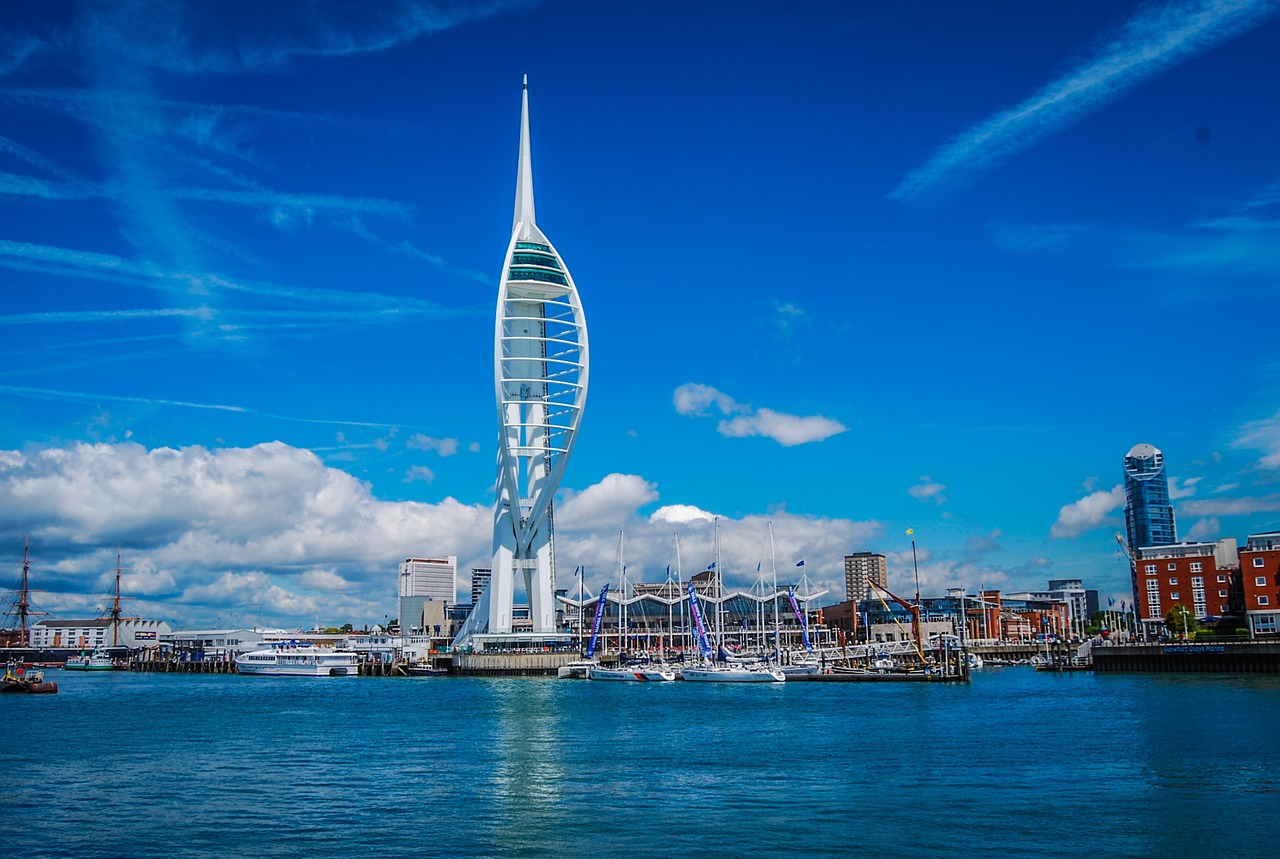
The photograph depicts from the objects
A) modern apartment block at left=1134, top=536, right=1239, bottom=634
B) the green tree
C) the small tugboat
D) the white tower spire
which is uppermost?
the white tower spire

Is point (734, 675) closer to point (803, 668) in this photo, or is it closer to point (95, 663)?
point (803, 668)

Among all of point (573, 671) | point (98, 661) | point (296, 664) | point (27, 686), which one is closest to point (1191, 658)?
point (573, 671)

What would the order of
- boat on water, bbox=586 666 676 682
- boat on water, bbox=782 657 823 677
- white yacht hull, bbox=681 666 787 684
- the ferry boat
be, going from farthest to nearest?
the ferry boat < boat on water, bbox=586 666 676 682 < boat on water, bbox=782 657 823 677 < white yacht hull, bbox=681 666 787 684

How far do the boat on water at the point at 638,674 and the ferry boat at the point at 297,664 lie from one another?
40.0 meters

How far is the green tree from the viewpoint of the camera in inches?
3733

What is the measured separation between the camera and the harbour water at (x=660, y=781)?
71.4 feet

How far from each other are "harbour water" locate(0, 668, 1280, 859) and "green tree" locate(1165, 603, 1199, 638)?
134 feet

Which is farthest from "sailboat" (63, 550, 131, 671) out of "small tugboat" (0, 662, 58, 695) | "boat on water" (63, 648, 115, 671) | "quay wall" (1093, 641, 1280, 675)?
"quay wall" (1093, 641, 1280, 675)

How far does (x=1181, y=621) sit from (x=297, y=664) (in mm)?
95098

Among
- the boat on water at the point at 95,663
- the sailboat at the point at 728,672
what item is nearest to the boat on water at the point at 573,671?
the sailboat at the point at 728,672

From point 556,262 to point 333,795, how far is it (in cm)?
9633

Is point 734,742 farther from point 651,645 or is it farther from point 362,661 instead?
point 651,645

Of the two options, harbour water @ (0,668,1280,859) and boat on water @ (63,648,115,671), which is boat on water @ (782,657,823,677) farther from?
boat on water @ (63,648,115,671)

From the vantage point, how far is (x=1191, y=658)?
81500mm
